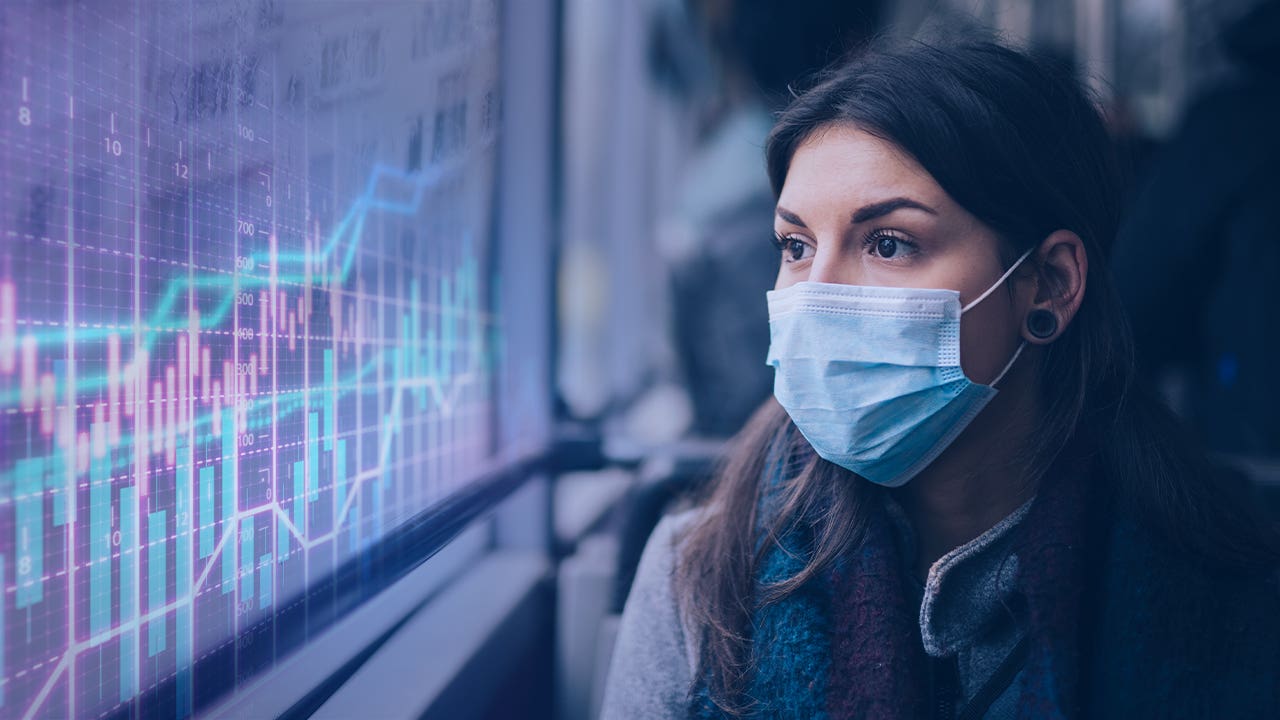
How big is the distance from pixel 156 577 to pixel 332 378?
27cm

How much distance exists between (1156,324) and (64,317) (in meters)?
2.29

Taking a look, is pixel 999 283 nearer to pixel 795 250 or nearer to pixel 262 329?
pixel 795 250

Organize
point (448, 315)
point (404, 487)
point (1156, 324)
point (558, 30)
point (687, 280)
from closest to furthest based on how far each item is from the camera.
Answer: point (404, 487), point (448, 315), point (558, 30), point (1156, 324), point (687, 280)

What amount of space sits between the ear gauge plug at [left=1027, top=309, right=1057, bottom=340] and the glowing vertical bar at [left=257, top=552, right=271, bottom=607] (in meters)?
0.87

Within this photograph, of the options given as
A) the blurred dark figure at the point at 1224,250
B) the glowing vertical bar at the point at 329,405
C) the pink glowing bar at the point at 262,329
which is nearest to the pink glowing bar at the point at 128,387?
the pink glowing bar at the point at 262,329

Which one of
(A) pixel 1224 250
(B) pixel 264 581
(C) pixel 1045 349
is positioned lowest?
(B) pixel 264 581

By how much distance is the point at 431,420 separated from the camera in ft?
3.56

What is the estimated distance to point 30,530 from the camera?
17.7 inches

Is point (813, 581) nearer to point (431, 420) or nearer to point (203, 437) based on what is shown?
point (431, 420)

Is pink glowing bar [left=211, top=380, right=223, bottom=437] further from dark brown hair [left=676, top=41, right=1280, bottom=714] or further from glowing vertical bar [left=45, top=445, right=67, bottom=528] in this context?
dark brown hair [left=676, top=41, right=1280, bottom=714]

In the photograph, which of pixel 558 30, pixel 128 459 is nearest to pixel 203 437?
pixel 128 459

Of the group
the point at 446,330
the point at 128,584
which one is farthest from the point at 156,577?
the point at 446,330

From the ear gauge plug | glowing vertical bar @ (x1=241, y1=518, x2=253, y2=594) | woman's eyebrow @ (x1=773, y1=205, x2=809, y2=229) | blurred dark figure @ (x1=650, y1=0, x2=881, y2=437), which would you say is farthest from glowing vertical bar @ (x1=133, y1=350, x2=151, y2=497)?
blurred dark figure @ (x1=650, y1=0, x2=881, y2=437)

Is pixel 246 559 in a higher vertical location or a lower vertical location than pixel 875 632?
higher
